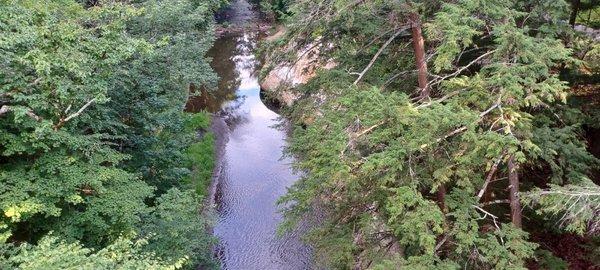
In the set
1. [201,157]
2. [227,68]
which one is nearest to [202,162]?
[201,157]

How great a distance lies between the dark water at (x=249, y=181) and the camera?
1364cm

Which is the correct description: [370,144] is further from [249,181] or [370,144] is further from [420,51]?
[249,181]

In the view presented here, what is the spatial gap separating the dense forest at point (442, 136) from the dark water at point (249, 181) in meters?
1.85

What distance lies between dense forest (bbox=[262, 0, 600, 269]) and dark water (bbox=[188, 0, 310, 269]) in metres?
1.85

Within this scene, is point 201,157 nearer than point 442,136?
No

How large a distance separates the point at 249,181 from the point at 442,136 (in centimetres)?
1191

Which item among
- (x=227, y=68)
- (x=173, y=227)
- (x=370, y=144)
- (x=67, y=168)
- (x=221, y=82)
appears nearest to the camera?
(x=370, y=144)

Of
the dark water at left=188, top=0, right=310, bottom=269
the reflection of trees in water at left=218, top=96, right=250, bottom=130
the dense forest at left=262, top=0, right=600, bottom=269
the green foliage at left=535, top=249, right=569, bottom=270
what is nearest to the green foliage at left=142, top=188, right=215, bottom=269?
the dark water at left=188, top=0, right=310, bottom=269

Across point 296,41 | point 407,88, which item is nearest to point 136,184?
point 296,41

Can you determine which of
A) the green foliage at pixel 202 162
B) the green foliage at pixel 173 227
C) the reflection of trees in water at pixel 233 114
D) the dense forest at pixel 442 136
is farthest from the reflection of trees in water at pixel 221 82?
the dense forest at pixel 442 136

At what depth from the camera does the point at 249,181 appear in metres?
17.5

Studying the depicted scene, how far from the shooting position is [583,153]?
760 cm

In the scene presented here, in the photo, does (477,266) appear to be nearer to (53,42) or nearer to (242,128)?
(53,42)

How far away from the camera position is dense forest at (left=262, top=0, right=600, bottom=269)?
615cm
